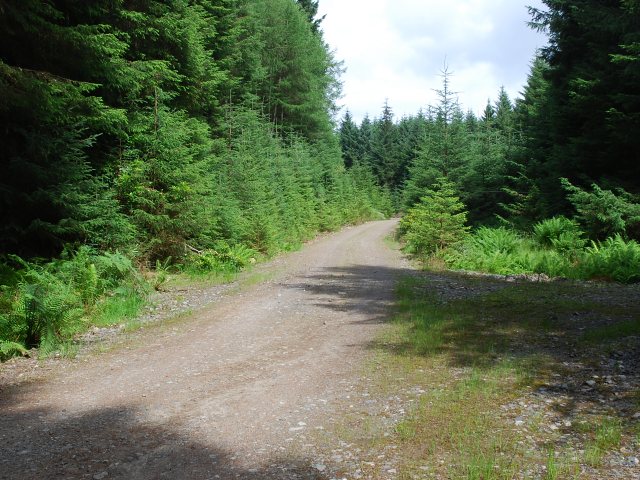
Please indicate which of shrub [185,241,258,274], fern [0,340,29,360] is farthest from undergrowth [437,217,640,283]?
fern [0,340,29,360]

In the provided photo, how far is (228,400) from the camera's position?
5301mm

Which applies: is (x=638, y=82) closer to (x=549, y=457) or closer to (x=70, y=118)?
(x=549, y=457)

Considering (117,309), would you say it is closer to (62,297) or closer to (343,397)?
(62,297)

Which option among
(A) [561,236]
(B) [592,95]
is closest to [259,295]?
(A) [561,236]

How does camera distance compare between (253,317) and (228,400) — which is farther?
(253,317)

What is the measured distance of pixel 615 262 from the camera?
44.8ft

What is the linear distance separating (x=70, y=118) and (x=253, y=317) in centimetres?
602


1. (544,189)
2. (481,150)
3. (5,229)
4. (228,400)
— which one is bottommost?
(228,400)

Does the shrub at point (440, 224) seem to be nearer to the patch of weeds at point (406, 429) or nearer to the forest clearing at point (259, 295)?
the forest clearing at point (259, 295)

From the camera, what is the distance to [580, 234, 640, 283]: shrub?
513 inches

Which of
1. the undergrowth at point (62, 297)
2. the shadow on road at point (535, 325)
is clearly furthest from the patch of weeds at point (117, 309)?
the shadow on road at point (535, 325)

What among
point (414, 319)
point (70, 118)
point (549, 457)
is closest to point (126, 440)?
point (549, 457)

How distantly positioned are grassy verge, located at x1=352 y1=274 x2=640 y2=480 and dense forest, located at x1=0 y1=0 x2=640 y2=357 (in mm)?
5385

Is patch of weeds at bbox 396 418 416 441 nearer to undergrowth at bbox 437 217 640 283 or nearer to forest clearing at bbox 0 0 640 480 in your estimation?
forest clearing at bbox 0 0 640 480
